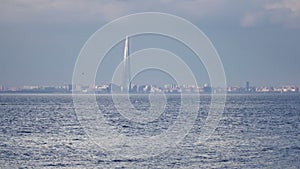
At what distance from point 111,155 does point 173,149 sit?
8258mm

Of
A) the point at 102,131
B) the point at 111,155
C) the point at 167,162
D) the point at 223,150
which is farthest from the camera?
the point at 102,131

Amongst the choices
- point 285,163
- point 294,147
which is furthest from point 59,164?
point 294,147

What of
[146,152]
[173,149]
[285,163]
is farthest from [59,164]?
[285,163]

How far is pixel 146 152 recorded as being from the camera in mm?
61125

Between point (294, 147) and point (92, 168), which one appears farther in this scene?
point (294, 147)

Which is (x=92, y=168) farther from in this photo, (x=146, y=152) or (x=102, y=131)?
(x=102, y=131)

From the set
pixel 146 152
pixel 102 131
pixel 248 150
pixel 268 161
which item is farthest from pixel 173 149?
pixel 102 131

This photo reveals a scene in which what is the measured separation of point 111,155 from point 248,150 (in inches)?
608

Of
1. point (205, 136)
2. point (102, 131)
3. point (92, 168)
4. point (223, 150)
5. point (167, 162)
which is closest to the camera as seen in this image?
point (92, 168)

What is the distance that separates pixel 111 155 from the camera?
5869 cm

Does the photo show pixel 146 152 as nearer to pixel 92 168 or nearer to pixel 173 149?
pixel 173 149

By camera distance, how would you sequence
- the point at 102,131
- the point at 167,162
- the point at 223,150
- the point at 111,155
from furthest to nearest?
the point at 102,131 → the point at 223,150 → the point at 111,155 → the point at 167,162

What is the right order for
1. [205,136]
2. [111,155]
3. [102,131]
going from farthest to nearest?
[102,131], [205,136], [111,155]

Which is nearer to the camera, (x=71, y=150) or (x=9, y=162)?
(x=9, y=162)
